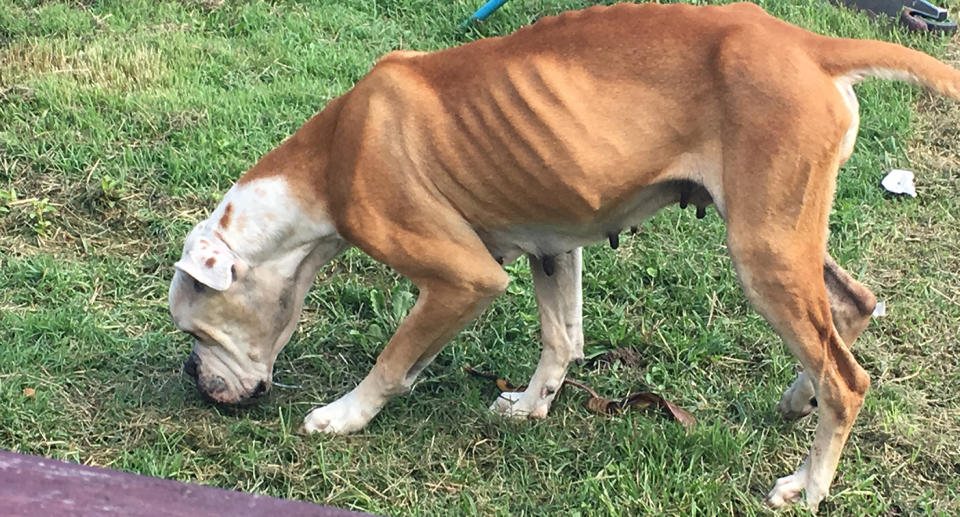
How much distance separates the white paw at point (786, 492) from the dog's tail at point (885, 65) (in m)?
1.40

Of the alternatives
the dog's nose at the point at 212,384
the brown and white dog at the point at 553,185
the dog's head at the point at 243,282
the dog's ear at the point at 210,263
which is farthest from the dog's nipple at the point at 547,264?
the dog's nose at the point at 212,384

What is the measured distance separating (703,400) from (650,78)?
1462 millimetres

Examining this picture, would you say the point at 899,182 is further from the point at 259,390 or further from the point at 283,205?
the point at 259,390

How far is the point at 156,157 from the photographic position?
221 inches

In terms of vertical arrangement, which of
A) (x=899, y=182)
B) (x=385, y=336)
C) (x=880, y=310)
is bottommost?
(x=899, y=182)


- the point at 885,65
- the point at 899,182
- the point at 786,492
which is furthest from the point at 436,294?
the point at 899,182

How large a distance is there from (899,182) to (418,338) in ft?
10.6

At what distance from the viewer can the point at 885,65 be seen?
3223 mm

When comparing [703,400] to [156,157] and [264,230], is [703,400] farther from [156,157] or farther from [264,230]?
[156,157]

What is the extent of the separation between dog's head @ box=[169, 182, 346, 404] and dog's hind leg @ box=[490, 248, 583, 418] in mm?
834

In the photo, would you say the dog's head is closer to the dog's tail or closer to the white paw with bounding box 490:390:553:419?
the white paw with bounding box 490:390:553:419

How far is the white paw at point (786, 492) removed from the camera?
141 inches

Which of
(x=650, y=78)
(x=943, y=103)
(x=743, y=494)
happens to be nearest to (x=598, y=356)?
(x=743, y=494)

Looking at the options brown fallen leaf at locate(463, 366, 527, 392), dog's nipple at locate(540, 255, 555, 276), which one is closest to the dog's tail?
dog's nipple at locate(540, 255, 555, 276)
